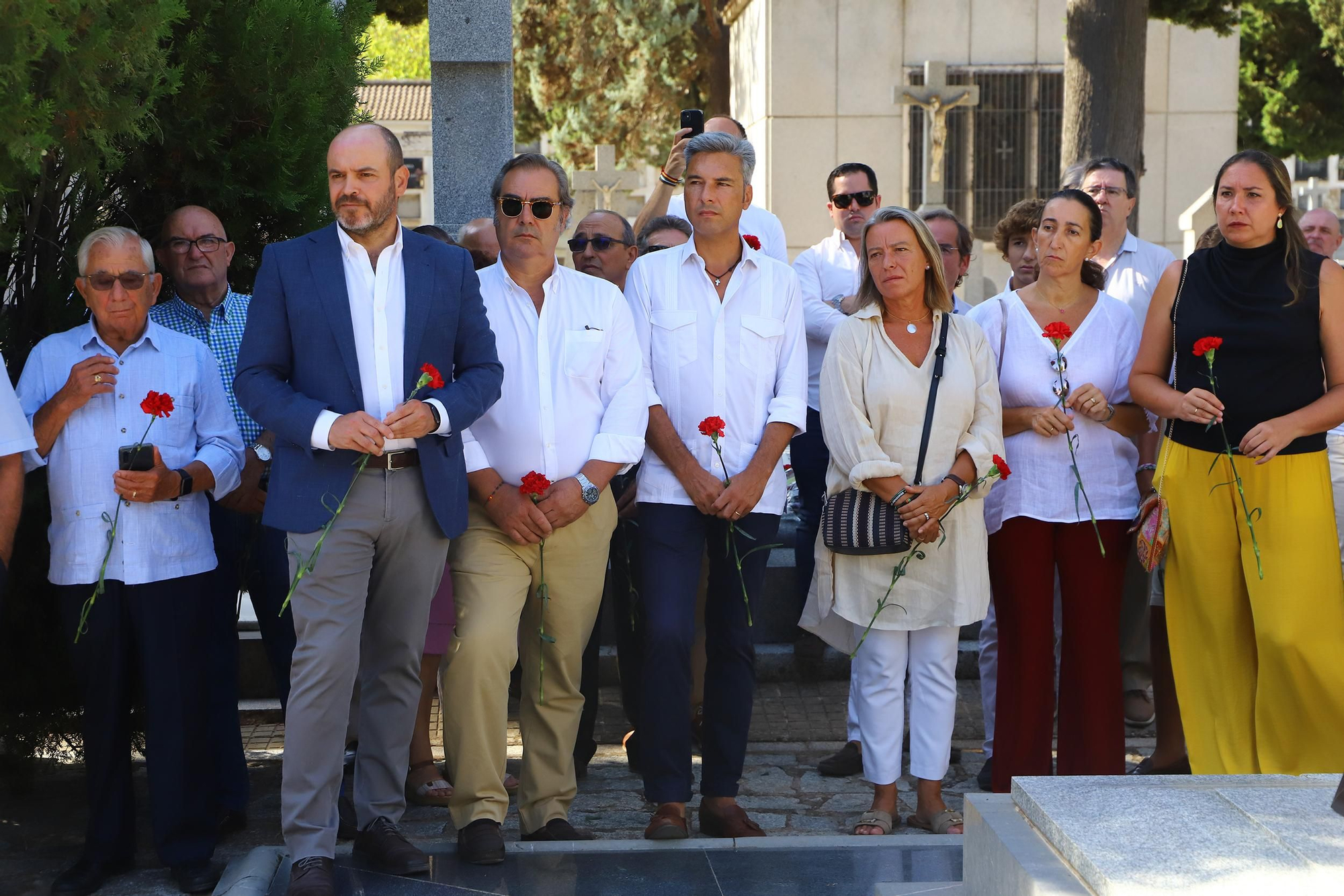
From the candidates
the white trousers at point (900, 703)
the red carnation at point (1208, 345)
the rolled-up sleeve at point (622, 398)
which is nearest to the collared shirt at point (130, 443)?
the rolled-up sleeve at point (622, 398)

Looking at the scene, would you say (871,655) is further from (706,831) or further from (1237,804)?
(1237,804)

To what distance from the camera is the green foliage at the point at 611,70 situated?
23.8 m

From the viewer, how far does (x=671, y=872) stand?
4531 millimetres

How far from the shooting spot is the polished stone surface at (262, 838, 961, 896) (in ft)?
14.3

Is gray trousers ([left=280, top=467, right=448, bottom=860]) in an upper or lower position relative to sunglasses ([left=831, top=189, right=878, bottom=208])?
lower

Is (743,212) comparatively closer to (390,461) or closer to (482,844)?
(390,461)

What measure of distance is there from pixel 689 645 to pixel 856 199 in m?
2.65

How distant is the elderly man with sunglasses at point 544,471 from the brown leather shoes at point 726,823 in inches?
16.6

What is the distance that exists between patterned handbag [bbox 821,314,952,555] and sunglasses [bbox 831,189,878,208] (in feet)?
5.55

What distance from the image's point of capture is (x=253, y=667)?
22.2 ft

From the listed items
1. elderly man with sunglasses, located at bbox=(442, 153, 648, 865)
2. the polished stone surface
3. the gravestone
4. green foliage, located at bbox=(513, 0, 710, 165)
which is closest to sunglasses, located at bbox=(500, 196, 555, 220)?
elderly man with sunglasses, located at bbox=(442, 153, 648, 865)

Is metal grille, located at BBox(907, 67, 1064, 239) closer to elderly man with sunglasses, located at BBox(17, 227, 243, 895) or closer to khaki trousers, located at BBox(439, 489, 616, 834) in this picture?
khaki trousers, located at BBox(439, 489, 616, 834)

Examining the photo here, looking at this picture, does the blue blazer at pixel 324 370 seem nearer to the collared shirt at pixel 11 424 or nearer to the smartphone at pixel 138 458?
the smartphone at pixel 138 458

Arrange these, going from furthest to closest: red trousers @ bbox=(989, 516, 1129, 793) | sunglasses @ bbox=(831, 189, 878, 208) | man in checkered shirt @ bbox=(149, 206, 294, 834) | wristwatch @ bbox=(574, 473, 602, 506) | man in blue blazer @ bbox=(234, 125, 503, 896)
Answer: sunglasses @ bbox=(831, 189, 878, 208) < red trousers @ bbox=(989, 516, 1129, 793) < man in checkered shirt @ bbox=(149, 206, 294, 834) < wristwatch @ bbox=(574, 473, 602, 506) < man in blue blazer @ bbox=(234, 125, 503, 896)
